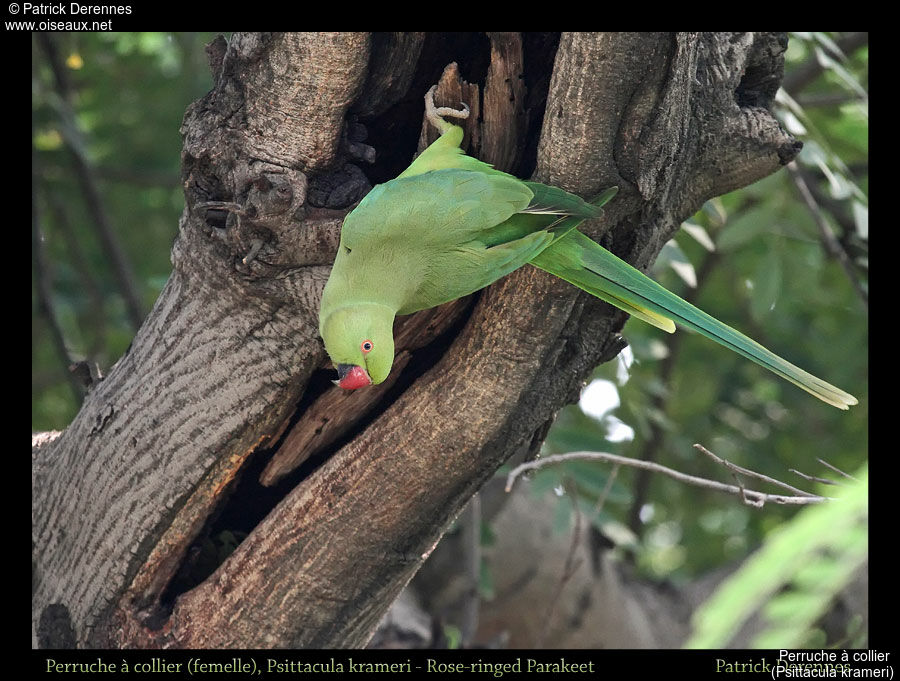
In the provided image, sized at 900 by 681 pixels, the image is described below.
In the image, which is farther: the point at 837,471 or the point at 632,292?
the point at 632,292

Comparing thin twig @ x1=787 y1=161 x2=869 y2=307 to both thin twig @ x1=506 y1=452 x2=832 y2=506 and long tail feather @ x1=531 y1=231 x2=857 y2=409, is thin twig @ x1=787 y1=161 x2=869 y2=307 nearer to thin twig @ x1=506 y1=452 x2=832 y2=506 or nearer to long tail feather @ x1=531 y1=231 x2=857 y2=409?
long tail feather @ x1=531 y1=231 x2=857 y2=409

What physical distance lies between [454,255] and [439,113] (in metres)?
0.42

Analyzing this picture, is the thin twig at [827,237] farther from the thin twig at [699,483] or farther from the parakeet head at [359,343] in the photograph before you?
the parakeet head at [359,343]

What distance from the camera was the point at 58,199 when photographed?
521 cm

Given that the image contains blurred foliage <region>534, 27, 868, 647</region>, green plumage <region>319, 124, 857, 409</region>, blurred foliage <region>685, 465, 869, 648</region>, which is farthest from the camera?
blurred foliage <region>534, 27, 868, 647</region>

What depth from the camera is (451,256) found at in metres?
2.45

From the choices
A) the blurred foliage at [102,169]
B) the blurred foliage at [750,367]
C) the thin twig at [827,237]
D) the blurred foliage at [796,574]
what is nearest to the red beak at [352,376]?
the blurred foliage at [750,367]

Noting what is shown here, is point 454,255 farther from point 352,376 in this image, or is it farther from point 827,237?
point 827,237

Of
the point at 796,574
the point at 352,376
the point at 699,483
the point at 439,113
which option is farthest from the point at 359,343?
the point at 796,574

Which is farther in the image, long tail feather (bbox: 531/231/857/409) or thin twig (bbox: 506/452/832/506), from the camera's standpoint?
long tail feather (bbox: 531/231/857/409)

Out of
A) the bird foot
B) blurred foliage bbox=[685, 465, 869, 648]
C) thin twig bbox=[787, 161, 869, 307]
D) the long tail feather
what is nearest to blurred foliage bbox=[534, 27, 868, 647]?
thin twig bbox=[787, 161, 869, 307]

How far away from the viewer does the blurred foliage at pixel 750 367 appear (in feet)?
13.0

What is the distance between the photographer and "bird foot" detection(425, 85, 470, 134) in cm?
246

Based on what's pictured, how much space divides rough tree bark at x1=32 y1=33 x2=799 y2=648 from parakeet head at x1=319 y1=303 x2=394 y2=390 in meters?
0.14
